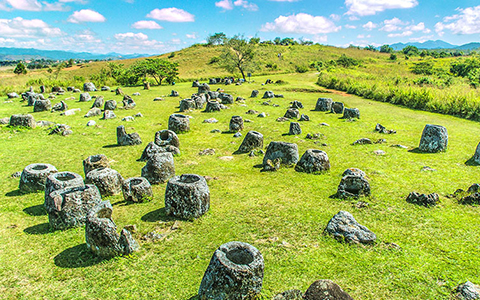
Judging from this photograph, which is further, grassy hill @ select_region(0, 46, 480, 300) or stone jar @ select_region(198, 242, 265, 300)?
grassy hill @ select_region(0, 46, 480, 300)

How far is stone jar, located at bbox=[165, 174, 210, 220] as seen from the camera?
7523mm

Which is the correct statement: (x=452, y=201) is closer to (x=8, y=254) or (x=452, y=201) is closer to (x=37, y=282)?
(x=37, y=282)

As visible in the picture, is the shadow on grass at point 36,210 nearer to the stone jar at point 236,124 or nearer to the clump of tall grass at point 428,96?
the stone jar at point 236,124

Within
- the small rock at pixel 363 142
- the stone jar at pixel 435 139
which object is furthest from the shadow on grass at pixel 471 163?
the small rock at pixel 363 142

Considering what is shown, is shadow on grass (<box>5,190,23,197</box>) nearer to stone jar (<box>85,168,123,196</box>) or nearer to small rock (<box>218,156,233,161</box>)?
stone jar (<box>85,168,123,196</box>)

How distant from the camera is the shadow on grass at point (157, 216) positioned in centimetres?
766

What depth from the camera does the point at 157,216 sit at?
7.84 metres

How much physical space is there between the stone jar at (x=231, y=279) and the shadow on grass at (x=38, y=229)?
4.98 m

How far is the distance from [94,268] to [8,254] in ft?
7.58

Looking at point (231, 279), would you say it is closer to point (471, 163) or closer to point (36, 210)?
point (36, 210)

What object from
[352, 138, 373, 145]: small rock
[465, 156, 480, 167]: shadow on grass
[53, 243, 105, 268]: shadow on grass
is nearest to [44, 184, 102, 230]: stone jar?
[53, 243, 105, 268]: shadow on grass

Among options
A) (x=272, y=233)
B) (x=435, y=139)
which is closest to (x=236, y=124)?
(x=435, y=139)

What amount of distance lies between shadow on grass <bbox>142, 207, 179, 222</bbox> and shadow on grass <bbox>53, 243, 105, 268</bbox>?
164 cm

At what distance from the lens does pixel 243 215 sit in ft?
25.8
